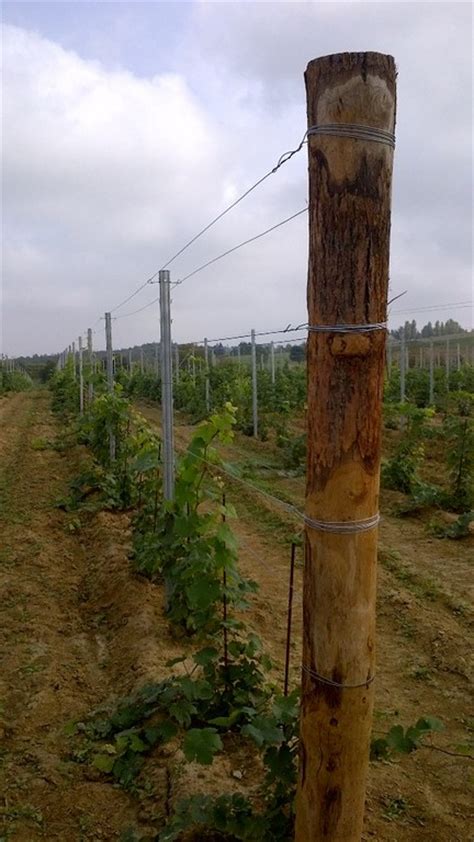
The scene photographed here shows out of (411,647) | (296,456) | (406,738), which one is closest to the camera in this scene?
(406,738)

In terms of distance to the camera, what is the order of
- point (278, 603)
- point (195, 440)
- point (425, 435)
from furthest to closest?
point (425, 435) < point (278, 603) < point (195, 440)

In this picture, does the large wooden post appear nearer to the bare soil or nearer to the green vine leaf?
the green vine leaf

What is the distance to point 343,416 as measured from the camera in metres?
1.86

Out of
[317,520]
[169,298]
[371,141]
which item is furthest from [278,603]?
[371,141]

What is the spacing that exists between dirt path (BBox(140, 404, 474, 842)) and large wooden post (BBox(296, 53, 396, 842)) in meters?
1.14

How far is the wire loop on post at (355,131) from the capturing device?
5.87ft

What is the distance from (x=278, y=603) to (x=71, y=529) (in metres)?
2.77

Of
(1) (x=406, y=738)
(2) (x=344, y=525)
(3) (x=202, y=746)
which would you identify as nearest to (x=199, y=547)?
(3) (x=202, y=746)

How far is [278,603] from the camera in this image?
559 centimetres

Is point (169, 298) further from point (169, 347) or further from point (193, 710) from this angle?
point (193, 710)

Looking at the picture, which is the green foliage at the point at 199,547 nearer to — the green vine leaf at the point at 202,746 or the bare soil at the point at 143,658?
the bare soil at the point at 143,658

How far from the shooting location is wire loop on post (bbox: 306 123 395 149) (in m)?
1.79

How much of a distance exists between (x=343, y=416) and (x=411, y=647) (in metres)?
3.47

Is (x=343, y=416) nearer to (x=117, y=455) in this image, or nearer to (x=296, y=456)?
(x=117, y=455)
